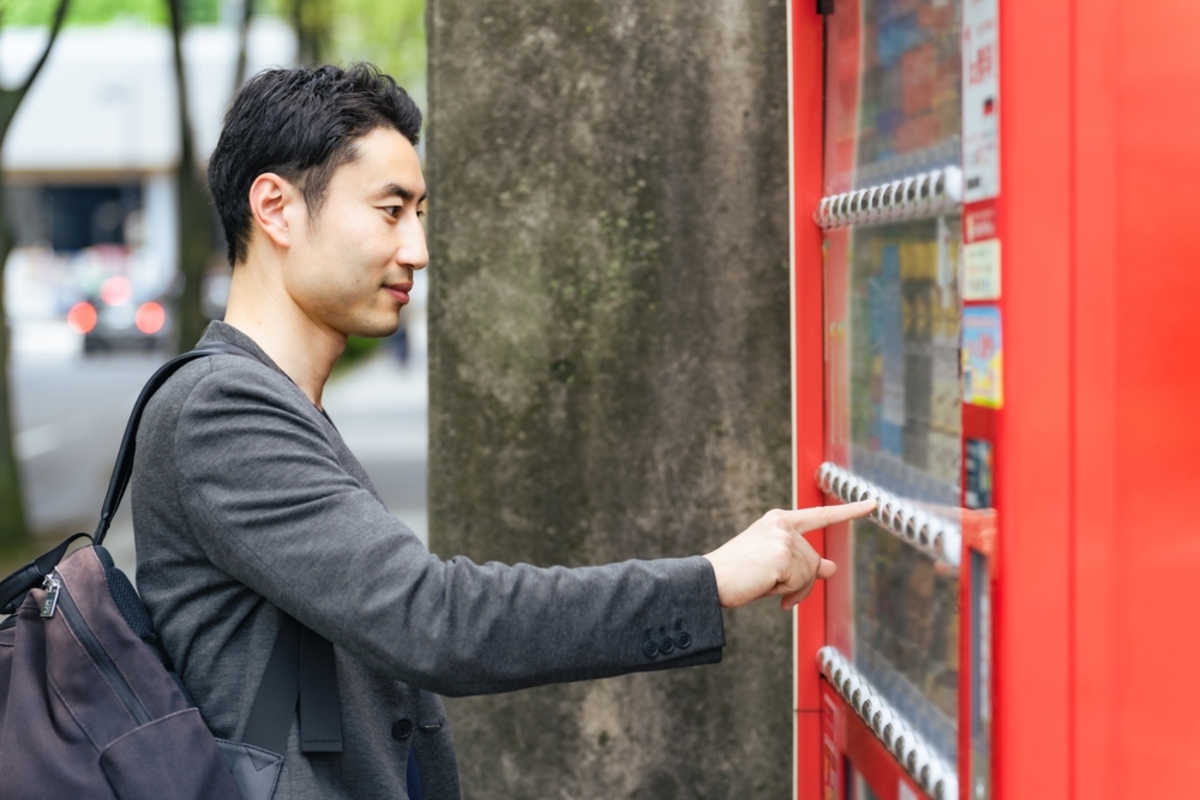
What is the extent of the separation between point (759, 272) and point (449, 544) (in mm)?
1122

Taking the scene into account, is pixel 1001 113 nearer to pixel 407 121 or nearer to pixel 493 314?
pixel 407 121

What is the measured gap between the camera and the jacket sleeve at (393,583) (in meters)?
1.60

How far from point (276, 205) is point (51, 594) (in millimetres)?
626

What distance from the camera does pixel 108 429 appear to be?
1540cm

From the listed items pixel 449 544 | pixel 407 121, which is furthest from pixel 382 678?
pixel 449 544

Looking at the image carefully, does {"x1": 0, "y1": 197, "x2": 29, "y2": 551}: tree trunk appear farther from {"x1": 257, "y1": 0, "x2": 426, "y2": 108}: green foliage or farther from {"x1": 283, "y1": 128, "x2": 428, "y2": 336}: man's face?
{"x1": 257, "y1": 0, "x2": 426, "y2": 108}: green foliage

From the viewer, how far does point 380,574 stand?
1603 millimetres

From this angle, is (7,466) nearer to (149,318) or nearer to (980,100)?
(980,100)

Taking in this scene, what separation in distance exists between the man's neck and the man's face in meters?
0.03

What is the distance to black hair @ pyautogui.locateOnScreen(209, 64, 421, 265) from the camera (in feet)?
6.09

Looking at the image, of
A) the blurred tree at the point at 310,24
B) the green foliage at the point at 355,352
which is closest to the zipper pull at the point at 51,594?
the blurred tree at the point at 310,24

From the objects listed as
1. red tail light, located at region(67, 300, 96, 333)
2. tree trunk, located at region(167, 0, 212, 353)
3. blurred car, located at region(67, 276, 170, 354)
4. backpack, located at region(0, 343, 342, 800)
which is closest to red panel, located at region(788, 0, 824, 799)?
backpack, located at region(0, 343, 342, 800)

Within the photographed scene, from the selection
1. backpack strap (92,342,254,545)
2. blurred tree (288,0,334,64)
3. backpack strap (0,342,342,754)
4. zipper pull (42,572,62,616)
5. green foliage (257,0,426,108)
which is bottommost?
backpack strap (0,342,342,754)

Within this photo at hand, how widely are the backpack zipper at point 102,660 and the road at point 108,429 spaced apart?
180 inches
